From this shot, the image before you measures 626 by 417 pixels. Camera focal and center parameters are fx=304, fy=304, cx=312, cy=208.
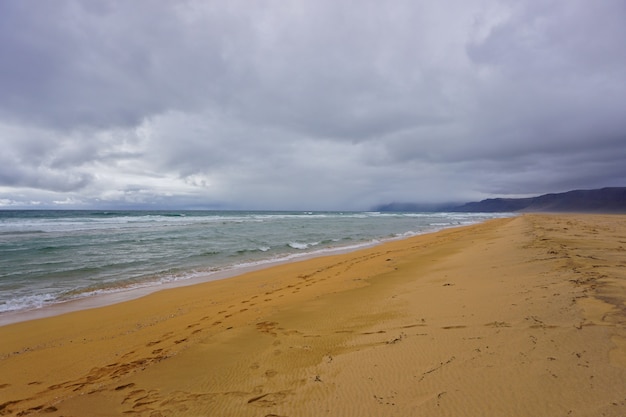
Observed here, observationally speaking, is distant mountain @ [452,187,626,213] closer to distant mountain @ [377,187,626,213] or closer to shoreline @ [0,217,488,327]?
distant mountain @ [377,187,626,213]

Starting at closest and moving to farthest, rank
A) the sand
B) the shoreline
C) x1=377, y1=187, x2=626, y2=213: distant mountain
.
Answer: the sand
the shoreline
x1=377, y1=187, x2=626, y2=213: distant mountain

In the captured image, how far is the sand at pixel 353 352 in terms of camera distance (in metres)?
2.82

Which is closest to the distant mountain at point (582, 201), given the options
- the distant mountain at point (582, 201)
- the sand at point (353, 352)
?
the distant mountain at point (582, 201)

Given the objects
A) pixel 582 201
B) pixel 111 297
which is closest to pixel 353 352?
pixel 111 297

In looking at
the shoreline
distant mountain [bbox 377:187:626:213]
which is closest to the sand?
the shoreline

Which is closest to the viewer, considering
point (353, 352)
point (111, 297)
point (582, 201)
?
point (353, 352)

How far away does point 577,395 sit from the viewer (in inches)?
98.2

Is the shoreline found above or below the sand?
below

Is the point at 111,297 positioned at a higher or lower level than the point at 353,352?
lower

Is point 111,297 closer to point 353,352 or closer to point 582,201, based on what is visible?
point 353,352

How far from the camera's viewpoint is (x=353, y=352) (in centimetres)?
406

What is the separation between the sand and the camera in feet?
9.25

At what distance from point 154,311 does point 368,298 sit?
5.11 meters

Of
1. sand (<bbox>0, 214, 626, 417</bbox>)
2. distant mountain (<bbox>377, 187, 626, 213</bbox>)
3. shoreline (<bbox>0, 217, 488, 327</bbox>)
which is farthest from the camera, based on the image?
distant mountain (<bbox>377, 187, 626, 213</bbox>)
